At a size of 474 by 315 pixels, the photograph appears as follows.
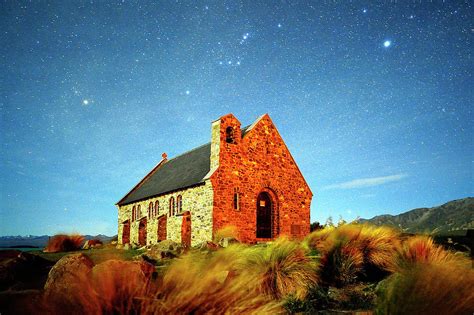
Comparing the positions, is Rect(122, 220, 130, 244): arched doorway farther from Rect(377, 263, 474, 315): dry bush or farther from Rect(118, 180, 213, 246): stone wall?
Rect(377, 263, 474, 315): dry bush

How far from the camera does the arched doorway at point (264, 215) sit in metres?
21.3

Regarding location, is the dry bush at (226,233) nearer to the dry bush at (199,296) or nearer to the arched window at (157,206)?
the arched window at (157,206)

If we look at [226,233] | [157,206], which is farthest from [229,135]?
[157,206]

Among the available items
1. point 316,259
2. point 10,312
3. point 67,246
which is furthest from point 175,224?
point 10,312

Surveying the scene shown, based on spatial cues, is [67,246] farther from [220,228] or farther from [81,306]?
[81,306]

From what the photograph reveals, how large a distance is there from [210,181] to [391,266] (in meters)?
11.6

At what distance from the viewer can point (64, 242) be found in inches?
803

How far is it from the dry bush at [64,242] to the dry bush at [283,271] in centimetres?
1662

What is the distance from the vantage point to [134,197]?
31.3 m

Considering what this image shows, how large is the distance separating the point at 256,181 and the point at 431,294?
1717 centimetres

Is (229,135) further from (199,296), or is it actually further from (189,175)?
(199,296)

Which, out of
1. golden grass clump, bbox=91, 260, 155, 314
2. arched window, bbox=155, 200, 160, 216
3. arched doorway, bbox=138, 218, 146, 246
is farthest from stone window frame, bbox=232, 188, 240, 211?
golden grass clump, bbox=91, 260, 155, 314

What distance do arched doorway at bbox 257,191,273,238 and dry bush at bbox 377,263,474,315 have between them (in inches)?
669

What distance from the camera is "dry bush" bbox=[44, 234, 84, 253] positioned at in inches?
789
